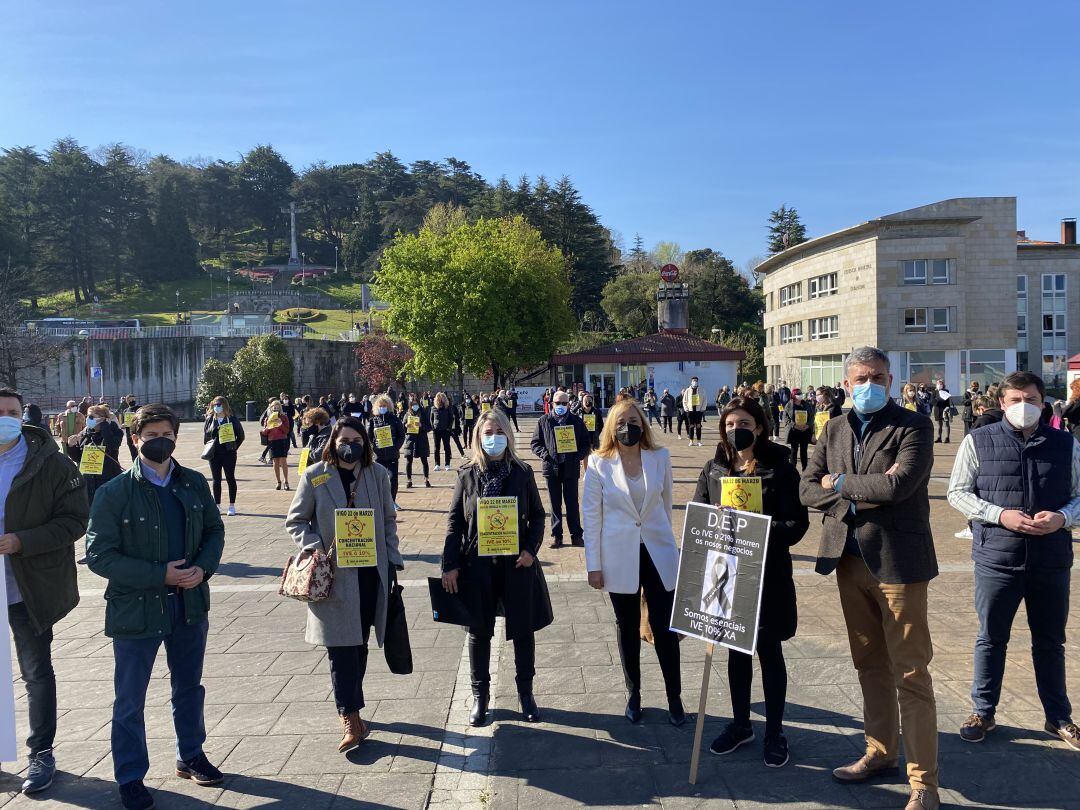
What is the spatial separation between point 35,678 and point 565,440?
6760mm

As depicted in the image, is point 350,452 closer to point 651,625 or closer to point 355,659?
point 355,659

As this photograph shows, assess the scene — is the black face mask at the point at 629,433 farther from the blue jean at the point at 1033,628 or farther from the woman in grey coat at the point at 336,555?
→ the blue jean at the point at 1033,628

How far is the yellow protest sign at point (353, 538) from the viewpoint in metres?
4.38

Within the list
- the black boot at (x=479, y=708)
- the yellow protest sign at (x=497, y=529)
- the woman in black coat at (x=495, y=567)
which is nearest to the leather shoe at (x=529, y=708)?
the woman in black coat at (x=495, y=567)

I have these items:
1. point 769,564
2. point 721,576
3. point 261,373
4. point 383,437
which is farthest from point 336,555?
point 261,373

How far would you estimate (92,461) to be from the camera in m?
9.62

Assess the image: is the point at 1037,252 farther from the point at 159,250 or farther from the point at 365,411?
the point at 159,250

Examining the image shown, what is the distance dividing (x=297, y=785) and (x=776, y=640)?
2.61 m

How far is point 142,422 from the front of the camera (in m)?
4.00

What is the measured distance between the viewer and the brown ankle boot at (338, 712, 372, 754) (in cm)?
432

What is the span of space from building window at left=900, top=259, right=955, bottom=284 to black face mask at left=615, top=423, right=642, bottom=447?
46.8 metres

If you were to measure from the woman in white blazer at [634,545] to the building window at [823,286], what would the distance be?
4934cm

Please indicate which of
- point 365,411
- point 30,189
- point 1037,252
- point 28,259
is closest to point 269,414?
point 365,411

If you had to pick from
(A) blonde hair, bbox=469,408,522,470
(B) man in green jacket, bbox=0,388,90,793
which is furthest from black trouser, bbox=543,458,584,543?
(B) man in green jacket, bbox=0,388,90,793
